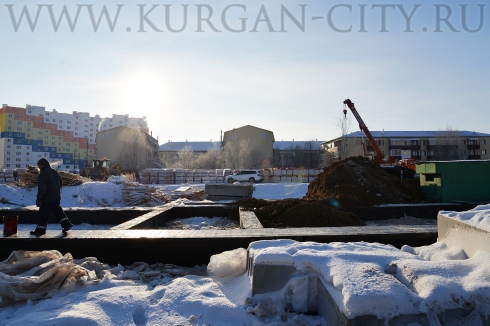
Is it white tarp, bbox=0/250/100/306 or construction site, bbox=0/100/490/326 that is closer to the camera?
construction site, bbox=0/100/490/326

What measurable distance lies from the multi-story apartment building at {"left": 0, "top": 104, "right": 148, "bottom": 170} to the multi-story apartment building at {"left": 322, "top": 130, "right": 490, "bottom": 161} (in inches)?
2350

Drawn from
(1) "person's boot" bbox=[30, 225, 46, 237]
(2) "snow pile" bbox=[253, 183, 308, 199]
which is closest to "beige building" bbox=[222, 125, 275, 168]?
(2) "snow pile" bbox=[253, 183, 308, 199]

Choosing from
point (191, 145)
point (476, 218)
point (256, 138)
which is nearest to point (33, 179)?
point (476, 218)

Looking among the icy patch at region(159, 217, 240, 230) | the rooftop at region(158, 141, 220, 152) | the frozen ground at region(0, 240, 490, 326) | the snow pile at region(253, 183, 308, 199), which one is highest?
the rooftop at region(158, 141, 220, 152)

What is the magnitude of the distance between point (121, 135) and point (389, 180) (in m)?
56.2

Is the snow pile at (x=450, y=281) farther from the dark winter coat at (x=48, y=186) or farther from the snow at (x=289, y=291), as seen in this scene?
the dark winter coat at (x=48, y=186)

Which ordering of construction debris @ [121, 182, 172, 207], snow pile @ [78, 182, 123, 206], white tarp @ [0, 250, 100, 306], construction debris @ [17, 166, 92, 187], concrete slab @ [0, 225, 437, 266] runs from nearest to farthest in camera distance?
white tarp @ [0, 250, 100, 306]
concrete slab @ [0, 225, 437, 266]
construction debris @ [121, 182, 172, 207]
snow pile @ [78, 182, 123, 206]
construction debris @ [17, 166, 92, 187]

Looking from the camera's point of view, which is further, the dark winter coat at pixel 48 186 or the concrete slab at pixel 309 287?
the dark winter coat at pixel 48 186

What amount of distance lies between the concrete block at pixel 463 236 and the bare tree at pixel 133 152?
55.4 m

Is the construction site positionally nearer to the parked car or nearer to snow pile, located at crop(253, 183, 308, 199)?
snow pile, located at crop(253, 183, 308, 199)

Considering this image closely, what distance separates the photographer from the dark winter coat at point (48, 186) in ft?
19.9

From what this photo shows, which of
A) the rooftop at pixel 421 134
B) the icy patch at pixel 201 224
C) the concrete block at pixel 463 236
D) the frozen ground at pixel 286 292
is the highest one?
the rooftop at pixel 421 134

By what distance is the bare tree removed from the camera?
185 ft

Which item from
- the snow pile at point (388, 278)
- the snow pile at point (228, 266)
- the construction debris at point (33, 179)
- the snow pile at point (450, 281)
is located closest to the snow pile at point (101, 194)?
the construction debris at point (33, 179)
